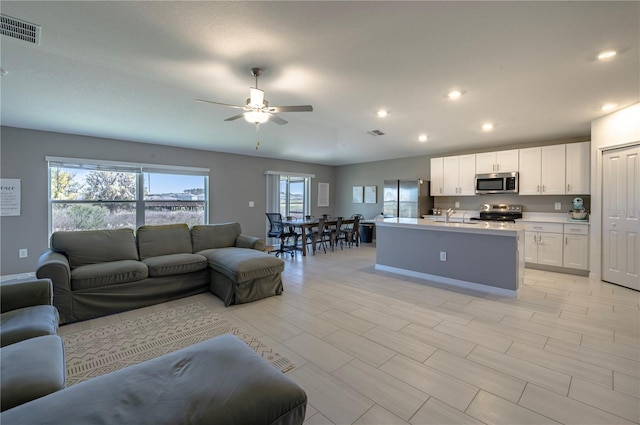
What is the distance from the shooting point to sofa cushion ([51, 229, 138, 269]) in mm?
3303

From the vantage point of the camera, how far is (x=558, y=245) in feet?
16.3

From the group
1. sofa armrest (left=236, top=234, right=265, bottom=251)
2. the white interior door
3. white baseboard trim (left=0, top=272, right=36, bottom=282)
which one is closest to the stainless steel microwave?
the white interior door

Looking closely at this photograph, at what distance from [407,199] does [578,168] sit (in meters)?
3.16

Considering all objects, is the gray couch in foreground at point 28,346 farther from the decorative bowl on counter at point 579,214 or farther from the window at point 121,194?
the decorative bowl on counter at point 579,214

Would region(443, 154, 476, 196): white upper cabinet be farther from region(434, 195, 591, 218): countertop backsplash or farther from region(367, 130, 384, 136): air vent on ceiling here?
region(367, 130, 384, 136): air vent on ceiling

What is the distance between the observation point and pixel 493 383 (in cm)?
197

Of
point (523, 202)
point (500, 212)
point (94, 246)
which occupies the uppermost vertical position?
point (523, 202)

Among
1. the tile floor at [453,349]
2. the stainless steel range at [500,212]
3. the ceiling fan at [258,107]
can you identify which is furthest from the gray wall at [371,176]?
the ceiling fan at [258,107]

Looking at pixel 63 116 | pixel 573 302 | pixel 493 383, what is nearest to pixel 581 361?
pixel 493 383

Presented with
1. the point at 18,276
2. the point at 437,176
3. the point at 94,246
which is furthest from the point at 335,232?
the point at 18,276

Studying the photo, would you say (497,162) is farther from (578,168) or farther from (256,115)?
(256,115)

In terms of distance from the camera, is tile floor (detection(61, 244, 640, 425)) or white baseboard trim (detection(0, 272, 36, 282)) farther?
white baseboard trim (detection(0, 272, 36, 282))

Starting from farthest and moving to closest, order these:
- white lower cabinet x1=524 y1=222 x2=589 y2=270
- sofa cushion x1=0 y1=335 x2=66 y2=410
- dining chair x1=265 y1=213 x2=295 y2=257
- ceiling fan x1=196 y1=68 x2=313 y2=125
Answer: dining chair x1=265 y1=213 x2=295 y2=257
white lower cabinet x1=524 y1=222 x2=589 y2=270
ceiling fan x1=196 y1=68 x2=313 y2=125
sofa cushion x1=0 y1=335 x2=66 y2=410

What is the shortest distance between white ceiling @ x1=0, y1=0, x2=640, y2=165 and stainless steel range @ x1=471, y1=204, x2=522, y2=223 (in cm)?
177
